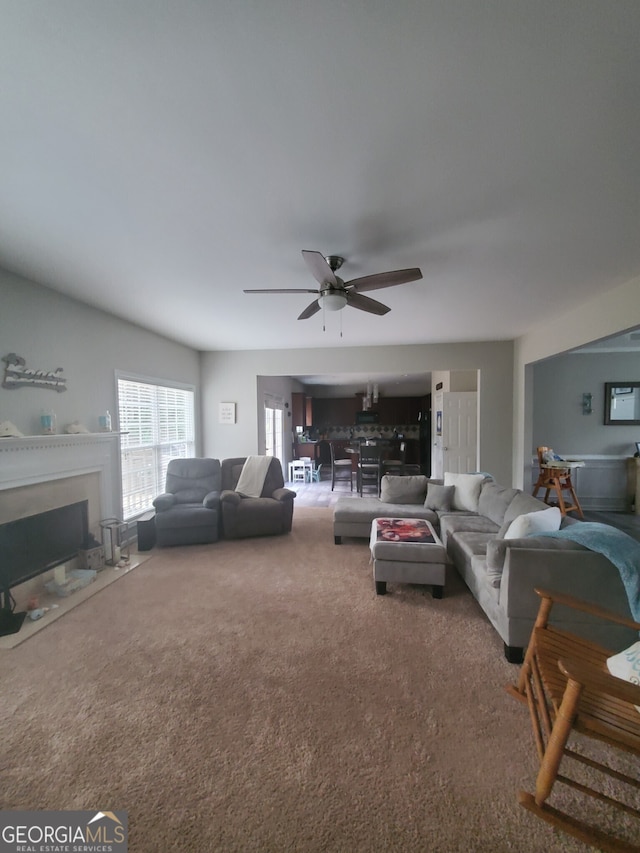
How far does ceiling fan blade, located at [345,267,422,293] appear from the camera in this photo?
2.08m

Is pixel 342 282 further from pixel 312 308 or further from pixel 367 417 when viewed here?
pixel 367 417

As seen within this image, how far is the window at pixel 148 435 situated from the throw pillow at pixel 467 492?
3849 millimetres

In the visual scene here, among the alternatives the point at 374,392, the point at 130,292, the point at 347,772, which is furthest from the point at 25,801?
the point at 374,392

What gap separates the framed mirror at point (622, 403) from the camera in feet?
17.3

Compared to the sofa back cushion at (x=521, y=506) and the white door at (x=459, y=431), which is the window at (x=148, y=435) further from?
the white door at (x=459, y=431)

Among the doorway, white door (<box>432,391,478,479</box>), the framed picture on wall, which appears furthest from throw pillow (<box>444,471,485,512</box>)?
the doorway

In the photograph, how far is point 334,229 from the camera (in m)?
2.04

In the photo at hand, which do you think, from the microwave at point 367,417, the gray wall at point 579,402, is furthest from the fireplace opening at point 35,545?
the microwave at point 367,417

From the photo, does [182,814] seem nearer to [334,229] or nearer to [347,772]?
[347,772]

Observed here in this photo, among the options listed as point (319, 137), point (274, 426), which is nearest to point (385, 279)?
point (319, 137)

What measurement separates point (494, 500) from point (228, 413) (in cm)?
421

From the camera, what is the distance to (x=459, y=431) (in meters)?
5.68

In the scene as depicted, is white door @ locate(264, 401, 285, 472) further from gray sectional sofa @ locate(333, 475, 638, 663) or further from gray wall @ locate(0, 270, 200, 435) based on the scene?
gray sectional sofa @ locate(333, 475, 638, 663)

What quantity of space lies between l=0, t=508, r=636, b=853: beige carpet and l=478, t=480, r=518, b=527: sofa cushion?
3.77ft
